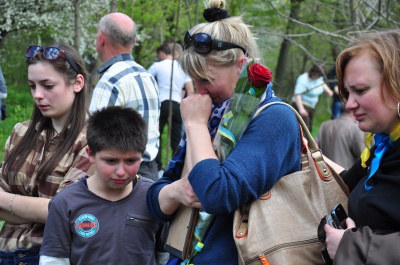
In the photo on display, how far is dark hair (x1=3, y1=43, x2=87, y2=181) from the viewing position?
135 inches

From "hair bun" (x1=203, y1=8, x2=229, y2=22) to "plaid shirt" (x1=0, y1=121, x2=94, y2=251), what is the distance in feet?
3.37

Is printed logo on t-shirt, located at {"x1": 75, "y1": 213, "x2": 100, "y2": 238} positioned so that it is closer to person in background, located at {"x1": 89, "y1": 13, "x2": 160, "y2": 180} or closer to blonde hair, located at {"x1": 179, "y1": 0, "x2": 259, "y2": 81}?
blonde hair, located at {"x1": 179, "y1": 0, "x2": 259, "y2": 81}

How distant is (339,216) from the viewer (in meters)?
2.60

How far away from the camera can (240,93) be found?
2.68m

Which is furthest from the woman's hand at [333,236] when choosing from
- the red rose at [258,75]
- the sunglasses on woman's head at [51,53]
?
the sunglasses on woman's head at [51,53]

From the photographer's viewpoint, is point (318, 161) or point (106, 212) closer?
point (318, 161)

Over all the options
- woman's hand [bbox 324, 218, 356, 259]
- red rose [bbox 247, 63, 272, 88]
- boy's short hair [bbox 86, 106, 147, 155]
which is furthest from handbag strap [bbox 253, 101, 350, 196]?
boy's short hair [bbox 86, 106, 147, 155]

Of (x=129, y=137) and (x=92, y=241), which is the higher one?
(x=129, y=137)

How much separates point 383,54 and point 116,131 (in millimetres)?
1418

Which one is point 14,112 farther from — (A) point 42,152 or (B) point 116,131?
(B) point 116,131

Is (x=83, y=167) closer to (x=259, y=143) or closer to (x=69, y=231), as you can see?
(x=69, y=231)

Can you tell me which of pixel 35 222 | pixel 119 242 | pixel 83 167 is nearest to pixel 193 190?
pixel 119 242

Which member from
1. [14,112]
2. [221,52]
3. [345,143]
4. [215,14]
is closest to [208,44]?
[221,52]

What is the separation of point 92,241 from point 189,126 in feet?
2.61
